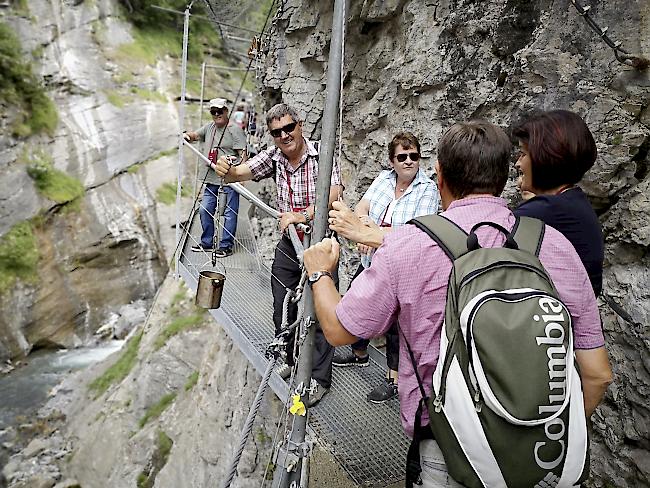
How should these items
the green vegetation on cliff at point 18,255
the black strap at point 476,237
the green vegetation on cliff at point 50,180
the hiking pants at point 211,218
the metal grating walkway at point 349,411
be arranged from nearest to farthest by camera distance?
the black strap at point 476,237, the metal grating walkway at point 349,411, the hiking pants at point 211,218, the green vegetation on cliff at point 18,255, the green vegetation on cliff at point 50,180

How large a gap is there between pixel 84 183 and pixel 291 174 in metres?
13.6

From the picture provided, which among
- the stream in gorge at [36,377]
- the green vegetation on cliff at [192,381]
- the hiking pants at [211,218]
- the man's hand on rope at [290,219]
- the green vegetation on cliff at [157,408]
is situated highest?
the man's hand on rope at [290,219]

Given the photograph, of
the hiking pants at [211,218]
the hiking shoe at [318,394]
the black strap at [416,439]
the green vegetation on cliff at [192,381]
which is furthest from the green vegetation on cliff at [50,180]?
the black strap at [416,439]

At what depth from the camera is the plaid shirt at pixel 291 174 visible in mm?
3150

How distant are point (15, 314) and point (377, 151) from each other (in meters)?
11.4

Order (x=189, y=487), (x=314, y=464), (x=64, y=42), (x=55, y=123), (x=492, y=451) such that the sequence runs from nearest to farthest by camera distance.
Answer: (x=492, y=451) < (x=314, y=464) < (x=189, y=487) < (x=55, y=123) < (x=64, y=42)

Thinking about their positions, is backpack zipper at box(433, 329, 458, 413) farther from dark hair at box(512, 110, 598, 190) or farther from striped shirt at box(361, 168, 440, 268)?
striped shirt at box(361, 168, 440, 268)

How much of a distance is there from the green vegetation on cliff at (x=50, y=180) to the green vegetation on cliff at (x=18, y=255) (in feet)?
3.80

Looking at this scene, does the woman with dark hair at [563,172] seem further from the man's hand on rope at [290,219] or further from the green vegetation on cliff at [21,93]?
the green vegetation on cliff at [21,93]

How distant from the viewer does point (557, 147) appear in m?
1.73

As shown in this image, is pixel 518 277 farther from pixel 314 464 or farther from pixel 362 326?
pixel 314 464

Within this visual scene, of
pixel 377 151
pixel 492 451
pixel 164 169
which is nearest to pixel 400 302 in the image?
pixel 492 451

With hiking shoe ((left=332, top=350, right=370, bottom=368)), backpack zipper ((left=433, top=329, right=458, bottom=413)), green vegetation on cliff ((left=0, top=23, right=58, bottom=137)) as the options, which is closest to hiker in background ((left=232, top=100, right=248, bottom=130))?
green vegetation on cliff ((left=0, top=23, right=58, bottom=137))

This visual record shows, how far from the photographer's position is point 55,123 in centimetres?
1485
